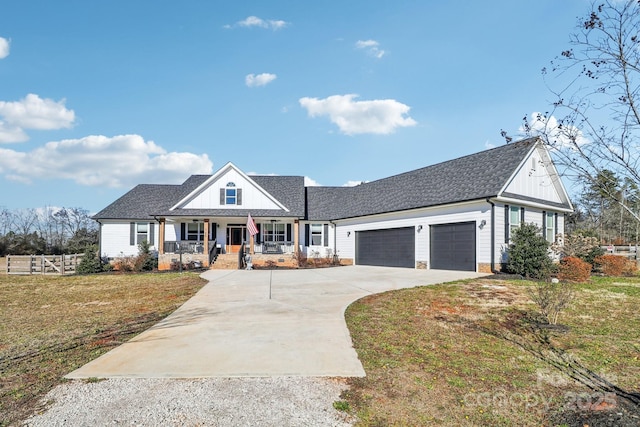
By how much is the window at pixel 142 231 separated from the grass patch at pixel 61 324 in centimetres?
934

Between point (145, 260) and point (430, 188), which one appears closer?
point (430, 188)

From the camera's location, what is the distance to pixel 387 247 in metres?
21.4

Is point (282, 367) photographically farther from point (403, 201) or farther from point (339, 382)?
point (403, 201)

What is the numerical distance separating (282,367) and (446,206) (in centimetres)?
1478

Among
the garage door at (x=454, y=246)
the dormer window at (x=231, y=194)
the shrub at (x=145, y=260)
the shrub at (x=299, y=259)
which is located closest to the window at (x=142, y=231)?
the shrub at (x=145, y=260)

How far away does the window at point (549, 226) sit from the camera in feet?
61.7

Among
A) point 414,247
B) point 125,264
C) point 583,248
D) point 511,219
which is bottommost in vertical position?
point 125,264

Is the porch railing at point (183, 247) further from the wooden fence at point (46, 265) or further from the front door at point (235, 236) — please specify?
the wooden fence at point (46, 265)

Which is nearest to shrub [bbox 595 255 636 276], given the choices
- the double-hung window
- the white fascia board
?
the white fascia board

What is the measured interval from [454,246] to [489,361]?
12819 mm

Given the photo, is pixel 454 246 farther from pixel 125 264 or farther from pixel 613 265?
pixel 125 264

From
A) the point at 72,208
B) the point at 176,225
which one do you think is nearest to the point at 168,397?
the point at 176,225

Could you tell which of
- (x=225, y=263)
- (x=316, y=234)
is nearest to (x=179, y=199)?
(x=225, y=263)

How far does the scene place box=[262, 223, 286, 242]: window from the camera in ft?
84.1
